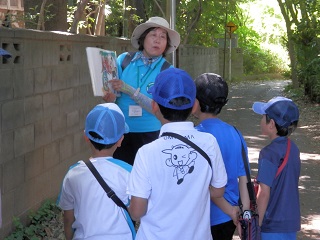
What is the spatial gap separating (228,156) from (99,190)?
2.87 ft

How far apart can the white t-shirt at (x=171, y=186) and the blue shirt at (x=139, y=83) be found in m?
1.62

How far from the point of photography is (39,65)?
692 centimetres

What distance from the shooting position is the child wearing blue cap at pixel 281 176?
438 centimetres

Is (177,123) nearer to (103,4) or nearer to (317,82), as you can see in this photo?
(103,4)

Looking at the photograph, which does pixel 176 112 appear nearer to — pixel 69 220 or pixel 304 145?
pixel 69 220

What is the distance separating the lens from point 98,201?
12.4 feet

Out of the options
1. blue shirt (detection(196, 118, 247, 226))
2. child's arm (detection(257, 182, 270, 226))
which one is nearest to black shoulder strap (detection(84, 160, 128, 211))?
blue shirt (detection(196, 118, 247, 226))

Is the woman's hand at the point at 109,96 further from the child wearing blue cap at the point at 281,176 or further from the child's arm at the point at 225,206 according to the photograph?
the child's arm at the point at 225,206

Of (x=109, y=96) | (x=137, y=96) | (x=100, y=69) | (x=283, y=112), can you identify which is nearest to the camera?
(x=283, y=112)

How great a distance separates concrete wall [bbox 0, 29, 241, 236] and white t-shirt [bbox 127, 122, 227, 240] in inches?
101

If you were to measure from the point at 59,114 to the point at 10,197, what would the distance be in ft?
5.60

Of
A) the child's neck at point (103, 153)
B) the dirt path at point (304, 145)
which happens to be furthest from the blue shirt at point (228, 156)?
the dirt path at point (304, 145)

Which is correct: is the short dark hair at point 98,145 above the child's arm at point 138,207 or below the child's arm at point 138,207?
above

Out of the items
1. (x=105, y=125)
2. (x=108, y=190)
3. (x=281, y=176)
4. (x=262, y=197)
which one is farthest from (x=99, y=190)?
(x=281, y=176)
